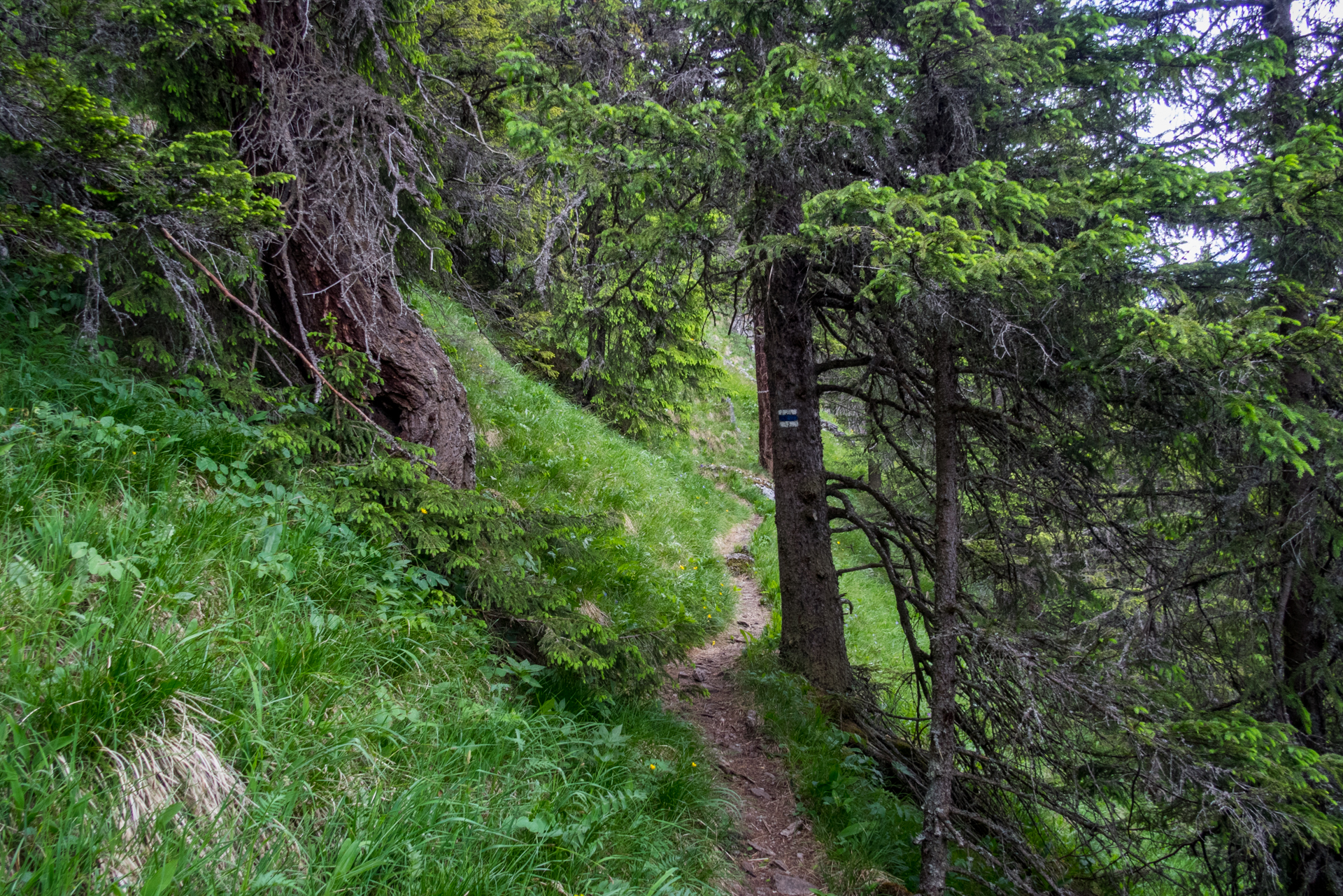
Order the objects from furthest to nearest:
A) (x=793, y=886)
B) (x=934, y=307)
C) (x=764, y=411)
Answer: (x=764, y=411), (x=793, y=886), (x=934, y=307)

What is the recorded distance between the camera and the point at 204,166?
10.8 feet

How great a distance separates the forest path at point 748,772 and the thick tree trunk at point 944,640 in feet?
2.75

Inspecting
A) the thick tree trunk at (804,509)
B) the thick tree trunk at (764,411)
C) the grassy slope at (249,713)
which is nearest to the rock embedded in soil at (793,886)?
the grassy slope at (249,713)

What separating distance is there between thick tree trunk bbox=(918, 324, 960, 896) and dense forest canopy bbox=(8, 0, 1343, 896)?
0.03 meters

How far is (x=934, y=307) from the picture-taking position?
3.64 meters

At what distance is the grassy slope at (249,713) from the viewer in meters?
1.95

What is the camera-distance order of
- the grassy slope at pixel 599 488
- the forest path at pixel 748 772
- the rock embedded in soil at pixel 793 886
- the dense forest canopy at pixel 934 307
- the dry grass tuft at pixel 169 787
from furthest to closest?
the grassy slope at pixel 599 488 → the forest path at pixel 748 772 → the rock embedded in soil at pixel 793 886 → the dense forest canopy at pixel 934 307 → the dry grass tuft at pixel 169 787

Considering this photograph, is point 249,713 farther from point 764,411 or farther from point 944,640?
point 764,411

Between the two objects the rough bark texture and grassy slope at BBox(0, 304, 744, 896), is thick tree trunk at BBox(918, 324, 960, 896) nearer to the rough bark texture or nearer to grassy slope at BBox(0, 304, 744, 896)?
grassy slope at BBox(0, 304, 744, 896)

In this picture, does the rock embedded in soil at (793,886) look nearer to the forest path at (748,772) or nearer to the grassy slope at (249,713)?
the forest path at (748,772)

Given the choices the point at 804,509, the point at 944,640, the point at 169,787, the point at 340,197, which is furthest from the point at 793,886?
the point at 340,197

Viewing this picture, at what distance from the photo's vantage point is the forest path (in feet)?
13.8

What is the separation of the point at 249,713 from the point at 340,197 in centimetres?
413

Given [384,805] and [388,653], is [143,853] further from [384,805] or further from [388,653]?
[388,653]
